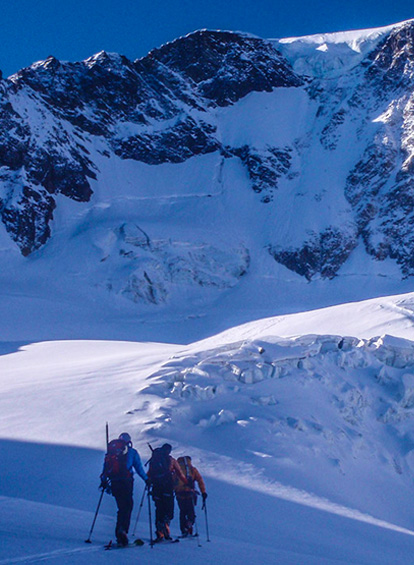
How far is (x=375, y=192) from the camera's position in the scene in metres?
60.7

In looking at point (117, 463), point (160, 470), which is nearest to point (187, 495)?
point (160, 470)

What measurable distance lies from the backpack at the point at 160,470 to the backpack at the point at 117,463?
0.42 metres

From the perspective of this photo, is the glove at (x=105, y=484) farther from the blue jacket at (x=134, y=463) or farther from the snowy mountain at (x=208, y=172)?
the snowy mountain at (x=208, y=172)

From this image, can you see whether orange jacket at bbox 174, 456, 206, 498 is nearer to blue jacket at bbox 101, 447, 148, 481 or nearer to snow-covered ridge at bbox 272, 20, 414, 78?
blue jacket at bbox 101, 447, 148, 481

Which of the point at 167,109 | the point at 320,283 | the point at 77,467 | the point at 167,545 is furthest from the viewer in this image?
the point at 167,109

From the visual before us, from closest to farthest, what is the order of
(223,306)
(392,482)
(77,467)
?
1. (77,467)
2. (392,482)
3. (223,306)

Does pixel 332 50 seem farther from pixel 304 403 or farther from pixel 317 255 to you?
pixel 304 403

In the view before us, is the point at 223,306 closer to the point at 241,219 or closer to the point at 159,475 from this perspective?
the point at 241,219

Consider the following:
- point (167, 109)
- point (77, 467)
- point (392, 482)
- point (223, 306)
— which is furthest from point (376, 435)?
point (167, 109)

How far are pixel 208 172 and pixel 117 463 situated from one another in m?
60.8

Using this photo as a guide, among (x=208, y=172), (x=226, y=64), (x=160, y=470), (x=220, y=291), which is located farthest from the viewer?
(x=226, y=64)

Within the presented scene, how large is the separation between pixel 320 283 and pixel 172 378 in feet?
138

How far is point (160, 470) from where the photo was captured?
6.57m

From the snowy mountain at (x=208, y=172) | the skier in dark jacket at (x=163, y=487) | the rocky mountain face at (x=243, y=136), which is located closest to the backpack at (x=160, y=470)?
the skier in dark jacket at (x=163, y=487)
